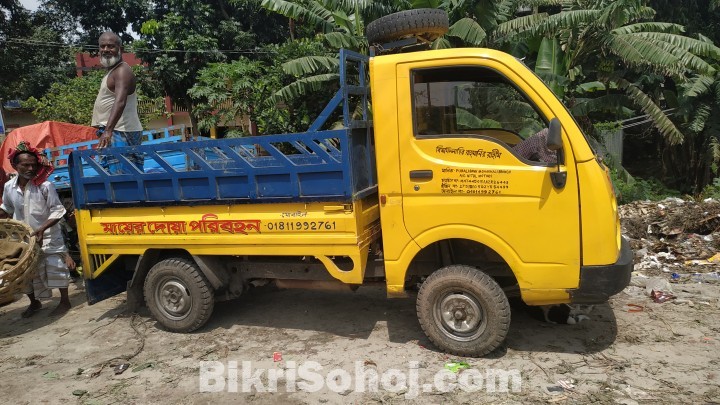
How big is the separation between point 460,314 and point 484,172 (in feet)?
3.58

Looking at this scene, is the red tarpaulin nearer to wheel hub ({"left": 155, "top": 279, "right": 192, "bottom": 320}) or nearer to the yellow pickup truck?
the yellow pickup truck

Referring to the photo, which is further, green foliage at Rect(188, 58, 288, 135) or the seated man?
green foliage at Rect(188, 58, 288, 135)

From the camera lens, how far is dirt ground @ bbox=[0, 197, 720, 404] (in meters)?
3.35

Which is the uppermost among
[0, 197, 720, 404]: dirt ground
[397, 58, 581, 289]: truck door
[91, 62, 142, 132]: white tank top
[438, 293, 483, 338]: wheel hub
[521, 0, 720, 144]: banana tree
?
[521, 0, 720, 144]: banana tree

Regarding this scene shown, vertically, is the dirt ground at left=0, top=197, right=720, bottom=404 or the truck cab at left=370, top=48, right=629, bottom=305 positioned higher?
the truck cab at left=370, top=48, right=629, bottom=305

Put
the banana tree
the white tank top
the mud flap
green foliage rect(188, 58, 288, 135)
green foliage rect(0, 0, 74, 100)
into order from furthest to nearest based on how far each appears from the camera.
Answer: green foliage rect(0, 0, 74, 100) < green foliage rect(188, 58, 288, 135) < the banana tree < the white tank top < the mud flap

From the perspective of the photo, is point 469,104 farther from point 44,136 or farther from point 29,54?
point 29,54

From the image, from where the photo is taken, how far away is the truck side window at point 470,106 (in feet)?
11.9

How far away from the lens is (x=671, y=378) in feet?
11.0

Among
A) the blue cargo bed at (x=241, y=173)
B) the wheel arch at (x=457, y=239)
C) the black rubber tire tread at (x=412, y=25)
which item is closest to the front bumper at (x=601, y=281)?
the wheel arch at (x=457, y=239)

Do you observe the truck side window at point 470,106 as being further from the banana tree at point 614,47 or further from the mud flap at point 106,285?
the banana tree at point 614,47

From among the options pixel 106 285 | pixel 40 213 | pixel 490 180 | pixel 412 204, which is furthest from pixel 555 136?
pixel 40 213

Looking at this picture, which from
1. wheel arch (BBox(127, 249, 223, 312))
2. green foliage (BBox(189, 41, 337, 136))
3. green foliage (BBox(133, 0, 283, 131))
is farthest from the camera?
green foliage (BBox(133, 0, 283, 131))

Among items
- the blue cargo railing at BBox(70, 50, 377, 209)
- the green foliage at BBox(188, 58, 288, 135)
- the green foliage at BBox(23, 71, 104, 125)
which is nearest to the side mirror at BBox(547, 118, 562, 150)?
the blue cargo railing at BBox(70, 50, 377, 209)
